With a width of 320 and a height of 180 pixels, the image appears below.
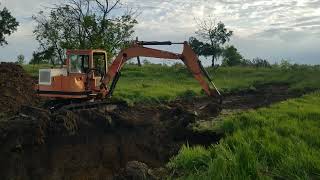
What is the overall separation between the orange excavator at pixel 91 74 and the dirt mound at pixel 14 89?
2976 millimetres

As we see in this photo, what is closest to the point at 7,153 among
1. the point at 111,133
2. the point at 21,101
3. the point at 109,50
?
the point at 111,133

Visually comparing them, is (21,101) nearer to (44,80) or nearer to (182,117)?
(44,80)

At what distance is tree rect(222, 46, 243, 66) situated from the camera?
54.2 m

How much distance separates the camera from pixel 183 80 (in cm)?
3794

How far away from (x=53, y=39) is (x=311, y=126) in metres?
28.0

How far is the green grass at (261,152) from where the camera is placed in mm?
9273

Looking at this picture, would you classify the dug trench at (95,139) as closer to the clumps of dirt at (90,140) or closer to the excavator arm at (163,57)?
the clumps of dirt at (90,140)

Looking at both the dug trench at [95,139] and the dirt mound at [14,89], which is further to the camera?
the dirt mound at [14,89]

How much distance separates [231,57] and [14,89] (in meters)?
32.1

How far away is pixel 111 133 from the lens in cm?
2036

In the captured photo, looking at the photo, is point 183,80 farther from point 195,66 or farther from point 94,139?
point 94,139

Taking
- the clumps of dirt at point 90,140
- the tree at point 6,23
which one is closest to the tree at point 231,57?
the tree at point 6,23

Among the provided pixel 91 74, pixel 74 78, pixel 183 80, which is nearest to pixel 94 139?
pixel 74 78

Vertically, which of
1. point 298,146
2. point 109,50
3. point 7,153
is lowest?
point 7,153
